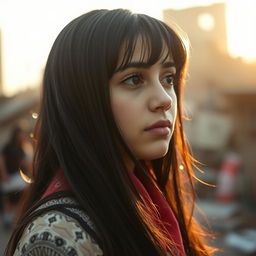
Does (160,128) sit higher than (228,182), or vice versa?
(160,128)

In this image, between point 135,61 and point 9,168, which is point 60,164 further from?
point 9,168

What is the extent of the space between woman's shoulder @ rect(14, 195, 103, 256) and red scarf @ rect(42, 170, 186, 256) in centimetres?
13

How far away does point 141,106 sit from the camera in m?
1.34

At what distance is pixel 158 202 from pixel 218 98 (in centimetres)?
1557

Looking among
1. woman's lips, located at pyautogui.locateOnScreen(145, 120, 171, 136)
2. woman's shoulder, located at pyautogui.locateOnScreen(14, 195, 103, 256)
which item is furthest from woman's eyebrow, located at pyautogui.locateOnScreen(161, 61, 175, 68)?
woman's shoulder, located at pyautogui.locateOnScreen(14, 195, 103, 256)

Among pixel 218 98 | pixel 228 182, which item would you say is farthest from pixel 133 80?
pixel 218 98

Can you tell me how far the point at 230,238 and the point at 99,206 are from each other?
5.66 m

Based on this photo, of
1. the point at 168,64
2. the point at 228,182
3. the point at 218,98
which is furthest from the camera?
the point at 218,98

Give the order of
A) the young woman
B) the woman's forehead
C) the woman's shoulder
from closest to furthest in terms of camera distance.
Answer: the woman's shoulder < the young woman < the woman's forehead

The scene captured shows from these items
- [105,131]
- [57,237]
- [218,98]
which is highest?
[218,98]

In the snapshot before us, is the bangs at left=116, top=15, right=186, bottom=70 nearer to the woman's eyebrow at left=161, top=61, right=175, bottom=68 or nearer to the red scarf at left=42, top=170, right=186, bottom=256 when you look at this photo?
the woman's eyebrow at left=161, top=61, right=175, bottom=68

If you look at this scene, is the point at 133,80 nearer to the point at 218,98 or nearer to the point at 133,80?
the point at 133,80

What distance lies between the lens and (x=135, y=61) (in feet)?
4.36

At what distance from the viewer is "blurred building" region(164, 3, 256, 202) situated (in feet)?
30.5
